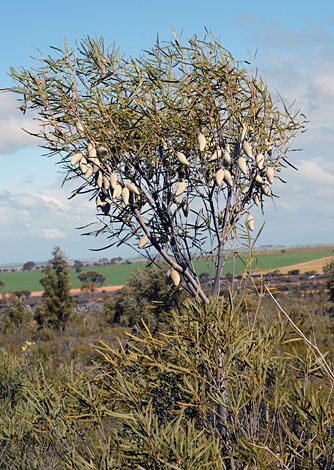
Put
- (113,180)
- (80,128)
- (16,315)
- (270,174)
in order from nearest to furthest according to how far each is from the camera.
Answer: (113,180), (80,128), (270,174), (16,315)

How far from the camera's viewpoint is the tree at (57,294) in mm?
23891

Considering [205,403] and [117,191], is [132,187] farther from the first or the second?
[205,403]

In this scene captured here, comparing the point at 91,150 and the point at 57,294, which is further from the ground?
the point at 91,150

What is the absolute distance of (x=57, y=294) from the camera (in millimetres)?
24250

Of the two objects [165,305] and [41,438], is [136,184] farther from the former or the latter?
[41,438]

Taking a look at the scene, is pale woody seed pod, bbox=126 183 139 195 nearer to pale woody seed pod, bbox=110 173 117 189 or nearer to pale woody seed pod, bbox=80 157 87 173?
pale woody seed pod, bbox=110 173 117 189

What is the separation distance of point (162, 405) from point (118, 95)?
2.12 m

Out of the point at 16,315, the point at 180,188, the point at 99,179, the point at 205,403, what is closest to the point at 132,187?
the point at 99,179

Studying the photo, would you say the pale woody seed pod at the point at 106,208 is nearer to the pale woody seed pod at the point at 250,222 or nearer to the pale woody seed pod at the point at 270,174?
the pale woody seed pod at the point at 250,222

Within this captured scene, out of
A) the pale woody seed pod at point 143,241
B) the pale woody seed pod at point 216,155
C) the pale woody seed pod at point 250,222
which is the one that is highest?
the pale woody seed pod at point 216,155

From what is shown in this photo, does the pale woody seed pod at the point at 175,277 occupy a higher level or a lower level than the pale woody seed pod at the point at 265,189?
lower

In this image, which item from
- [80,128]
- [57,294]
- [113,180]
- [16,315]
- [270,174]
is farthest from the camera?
[16,315]

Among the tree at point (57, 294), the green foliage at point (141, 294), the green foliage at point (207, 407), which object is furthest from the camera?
the tree at point (57, 294)

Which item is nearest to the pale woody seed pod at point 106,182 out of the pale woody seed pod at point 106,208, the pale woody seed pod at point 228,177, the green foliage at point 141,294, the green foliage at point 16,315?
the pale woody seed pod at point 106,208
